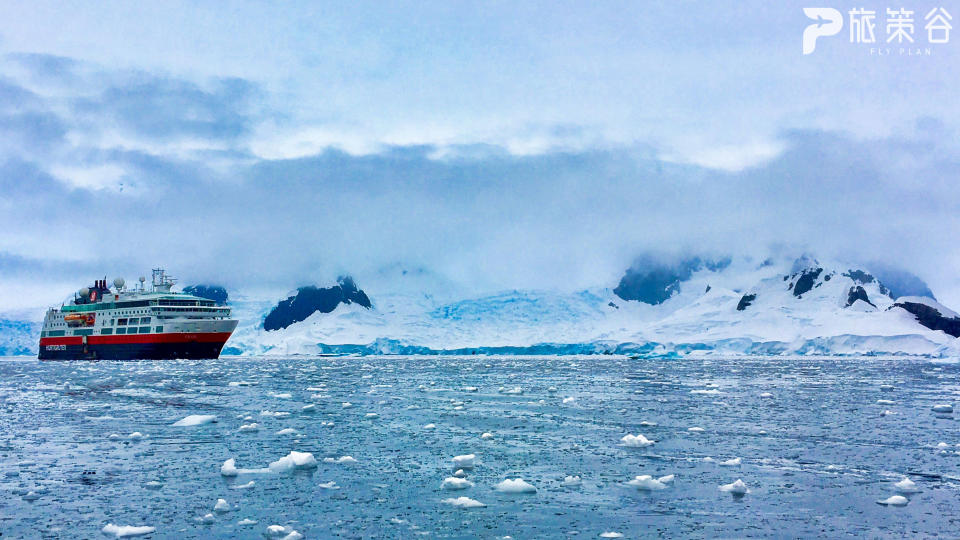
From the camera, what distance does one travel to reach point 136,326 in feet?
318

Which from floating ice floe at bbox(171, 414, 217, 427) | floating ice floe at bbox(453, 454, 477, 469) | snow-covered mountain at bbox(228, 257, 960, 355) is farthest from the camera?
snow-covered mountain at bbox(228, 257, 960, 355)

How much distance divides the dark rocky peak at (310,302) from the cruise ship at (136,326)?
3073 inches

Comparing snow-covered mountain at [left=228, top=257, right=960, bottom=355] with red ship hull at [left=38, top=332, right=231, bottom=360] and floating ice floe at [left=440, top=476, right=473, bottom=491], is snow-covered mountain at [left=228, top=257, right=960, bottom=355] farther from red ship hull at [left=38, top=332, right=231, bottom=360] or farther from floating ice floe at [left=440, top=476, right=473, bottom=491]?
floating ice floe at [left=440, top=476, right=473, bottom=491]

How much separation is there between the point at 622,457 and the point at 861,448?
6544 mm

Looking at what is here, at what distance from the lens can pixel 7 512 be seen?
13.4 meters

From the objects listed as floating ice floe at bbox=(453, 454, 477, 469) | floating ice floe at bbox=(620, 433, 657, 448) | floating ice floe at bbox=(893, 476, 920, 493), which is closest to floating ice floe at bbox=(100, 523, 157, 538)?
floating ice floe at bbox=(453, 454, 477, 469)

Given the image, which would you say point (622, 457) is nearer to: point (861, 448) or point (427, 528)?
point (861, 448)

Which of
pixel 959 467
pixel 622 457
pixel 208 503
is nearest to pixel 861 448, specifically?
pixel 959 467

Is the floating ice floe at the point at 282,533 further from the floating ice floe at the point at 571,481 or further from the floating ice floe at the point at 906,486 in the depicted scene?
the floating ice floe at the point at 906,486

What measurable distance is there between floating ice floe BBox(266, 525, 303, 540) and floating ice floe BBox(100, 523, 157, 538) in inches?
77.0

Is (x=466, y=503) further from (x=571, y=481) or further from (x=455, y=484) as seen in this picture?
(x=571, y=481)

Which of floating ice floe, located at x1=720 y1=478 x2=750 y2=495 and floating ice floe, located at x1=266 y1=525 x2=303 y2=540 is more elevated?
floating ice floe, located at x1=266 y1=525 x2=303 y2=540

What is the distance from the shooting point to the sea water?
12719mm

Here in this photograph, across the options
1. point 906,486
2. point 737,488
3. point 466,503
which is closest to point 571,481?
point 466,503
